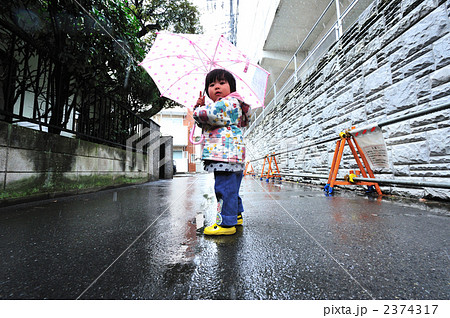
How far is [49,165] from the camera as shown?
9.80 ft

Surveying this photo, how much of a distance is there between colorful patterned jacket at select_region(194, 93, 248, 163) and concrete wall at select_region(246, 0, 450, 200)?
285 centimetres

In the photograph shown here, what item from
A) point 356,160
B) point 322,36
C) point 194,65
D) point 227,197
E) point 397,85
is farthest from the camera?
point 322,36

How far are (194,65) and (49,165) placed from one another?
2.82 m

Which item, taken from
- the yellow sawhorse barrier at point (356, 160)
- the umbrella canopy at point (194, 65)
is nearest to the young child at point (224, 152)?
the umbrella canopy at point (194, 65)

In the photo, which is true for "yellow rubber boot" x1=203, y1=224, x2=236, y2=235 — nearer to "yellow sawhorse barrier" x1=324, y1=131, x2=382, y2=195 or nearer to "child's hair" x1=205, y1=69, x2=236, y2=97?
"child's hair" x1=205, y1=69, x2=236, y2=97

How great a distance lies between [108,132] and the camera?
4785 millimetres

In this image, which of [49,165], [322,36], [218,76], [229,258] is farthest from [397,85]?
[322,36]

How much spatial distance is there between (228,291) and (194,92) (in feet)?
6.55

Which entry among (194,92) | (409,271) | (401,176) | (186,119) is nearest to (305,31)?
(401,176)

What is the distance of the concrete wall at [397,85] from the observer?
247 cm

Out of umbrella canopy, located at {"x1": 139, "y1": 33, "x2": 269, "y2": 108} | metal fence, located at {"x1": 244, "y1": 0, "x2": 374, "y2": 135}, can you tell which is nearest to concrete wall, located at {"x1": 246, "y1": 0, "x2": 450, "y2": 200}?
metal fence, located at {"x1": 244, "y1": 0, "x2": 374, "y2": 135}

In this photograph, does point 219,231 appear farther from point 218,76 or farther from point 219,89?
point 218,76

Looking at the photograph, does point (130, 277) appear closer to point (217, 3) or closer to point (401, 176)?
point (401, 176)

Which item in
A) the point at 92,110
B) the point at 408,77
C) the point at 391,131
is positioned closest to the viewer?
the point at 408,77
